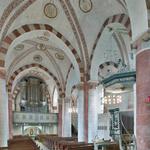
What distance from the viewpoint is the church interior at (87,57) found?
219 inches

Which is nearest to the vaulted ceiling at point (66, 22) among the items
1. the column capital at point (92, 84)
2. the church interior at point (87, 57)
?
the church interior at point (87, 57)

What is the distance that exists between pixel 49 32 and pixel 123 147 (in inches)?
255

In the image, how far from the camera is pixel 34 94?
25969mm

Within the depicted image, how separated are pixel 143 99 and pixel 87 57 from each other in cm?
734

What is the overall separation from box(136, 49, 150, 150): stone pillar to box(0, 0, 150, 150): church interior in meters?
0.02

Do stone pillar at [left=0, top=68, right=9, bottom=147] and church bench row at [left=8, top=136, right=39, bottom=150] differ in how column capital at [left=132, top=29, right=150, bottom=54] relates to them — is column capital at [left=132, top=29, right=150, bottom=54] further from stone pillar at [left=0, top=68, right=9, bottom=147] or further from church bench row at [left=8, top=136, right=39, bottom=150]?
church bench row at [left=8, top=136, right=39, bottom=150]

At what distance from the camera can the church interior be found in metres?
5.56

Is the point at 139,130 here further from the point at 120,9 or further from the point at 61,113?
the point at 61,113

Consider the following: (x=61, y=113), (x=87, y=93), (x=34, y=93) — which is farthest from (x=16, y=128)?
(x=87, y=93)

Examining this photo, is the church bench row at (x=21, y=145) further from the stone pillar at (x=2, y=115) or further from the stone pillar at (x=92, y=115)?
the stone pillar at (x=92, y=115)

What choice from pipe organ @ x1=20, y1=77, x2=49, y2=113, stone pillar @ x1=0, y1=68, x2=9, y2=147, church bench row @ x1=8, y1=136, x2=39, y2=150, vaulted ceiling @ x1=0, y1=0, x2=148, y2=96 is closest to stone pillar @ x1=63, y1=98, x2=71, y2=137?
church bench row @ x1=8, y1=136, x2=39, y2=150

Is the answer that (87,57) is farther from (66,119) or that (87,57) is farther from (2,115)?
(66,119)

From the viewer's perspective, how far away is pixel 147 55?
17.2ft

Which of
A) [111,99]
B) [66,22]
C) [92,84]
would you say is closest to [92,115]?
[92,84]
